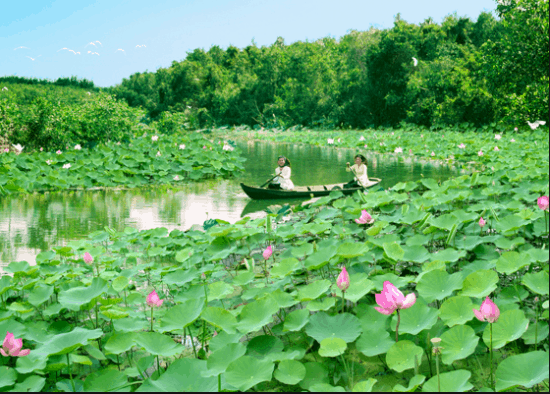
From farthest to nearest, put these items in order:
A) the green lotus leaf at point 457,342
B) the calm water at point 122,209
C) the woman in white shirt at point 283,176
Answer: the woman in white shirt at point 283,176, the calm water at point 122,209, the green lotus leaf at point 457,342

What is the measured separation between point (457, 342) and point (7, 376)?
144 cm

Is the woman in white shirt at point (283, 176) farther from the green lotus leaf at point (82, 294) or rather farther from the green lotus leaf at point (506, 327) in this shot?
the green lotus leaf at point (506, 327)

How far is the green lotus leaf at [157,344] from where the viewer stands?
62.9 inches

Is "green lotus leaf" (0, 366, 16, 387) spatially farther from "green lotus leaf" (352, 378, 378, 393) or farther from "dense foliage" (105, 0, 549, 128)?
"dense foliage" (105, 0, 549, 128)

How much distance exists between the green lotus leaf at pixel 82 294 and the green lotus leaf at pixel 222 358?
2.69 feet

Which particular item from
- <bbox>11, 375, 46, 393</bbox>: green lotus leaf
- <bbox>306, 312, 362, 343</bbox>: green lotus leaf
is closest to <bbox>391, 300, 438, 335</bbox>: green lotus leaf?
<bbox>306, 312, 362, 343</bbox>: green lotus leaf

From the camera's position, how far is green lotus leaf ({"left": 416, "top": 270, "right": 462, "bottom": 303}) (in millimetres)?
1839

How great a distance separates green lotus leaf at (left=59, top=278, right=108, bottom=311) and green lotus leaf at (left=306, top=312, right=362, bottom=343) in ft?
3.08

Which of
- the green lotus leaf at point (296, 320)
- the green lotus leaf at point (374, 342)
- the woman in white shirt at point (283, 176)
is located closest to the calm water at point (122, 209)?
the woman in white shirt at point (283, 176)

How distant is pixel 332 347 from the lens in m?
1.53

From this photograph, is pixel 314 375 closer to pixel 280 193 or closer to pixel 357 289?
pixel 357 289

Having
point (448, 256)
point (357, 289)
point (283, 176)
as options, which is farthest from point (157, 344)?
point (283, 176)

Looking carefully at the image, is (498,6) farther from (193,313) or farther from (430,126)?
(193,313)

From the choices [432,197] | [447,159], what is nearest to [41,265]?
[432,197]
